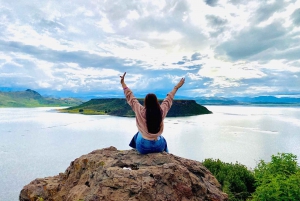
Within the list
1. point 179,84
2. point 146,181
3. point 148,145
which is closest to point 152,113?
point 148,145

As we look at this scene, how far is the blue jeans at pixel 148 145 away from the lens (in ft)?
23.9

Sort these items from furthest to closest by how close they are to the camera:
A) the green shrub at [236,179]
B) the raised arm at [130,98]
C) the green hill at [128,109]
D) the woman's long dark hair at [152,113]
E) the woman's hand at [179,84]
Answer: the green hill at [128,109], the green shrub at [236,179], the woman's hand at [179,84], the raised arm at [130,98], the woman's long dark hair at [152,113]

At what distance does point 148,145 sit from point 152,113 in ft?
3.81

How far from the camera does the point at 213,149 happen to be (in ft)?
153

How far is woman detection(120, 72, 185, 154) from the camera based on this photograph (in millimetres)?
6643

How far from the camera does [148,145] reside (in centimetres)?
732

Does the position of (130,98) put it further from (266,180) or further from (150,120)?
(266,180)

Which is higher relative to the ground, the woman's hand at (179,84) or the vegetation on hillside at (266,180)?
the woman's hand at (179,84)

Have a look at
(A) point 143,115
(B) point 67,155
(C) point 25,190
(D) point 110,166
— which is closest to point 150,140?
(A) point 143,115

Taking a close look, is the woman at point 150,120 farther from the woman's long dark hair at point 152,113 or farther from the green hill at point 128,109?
the green hill at point 128,109

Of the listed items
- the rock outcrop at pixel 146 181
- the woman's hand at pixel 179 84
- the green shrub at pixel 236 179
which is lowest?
the green shrub at pixel 236 179

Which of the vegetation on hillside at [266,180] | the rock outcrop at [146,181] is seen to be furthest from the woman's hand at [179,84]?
the vegetation on hillside at [266,180]

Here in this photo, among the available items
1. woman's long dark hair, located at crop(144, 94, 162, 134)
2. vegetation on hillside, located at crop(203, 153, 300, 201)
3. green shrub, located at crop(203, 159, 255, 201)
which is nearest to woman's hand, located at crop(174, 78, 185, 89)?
woman's long dark hair, located at crop(144, 94, 162, 134)

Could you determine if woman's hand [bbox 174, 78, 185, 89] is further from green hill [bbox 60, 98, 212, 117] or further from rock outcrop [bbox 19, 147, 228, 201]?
green hill [bbox 60, 98, 212, 117]
